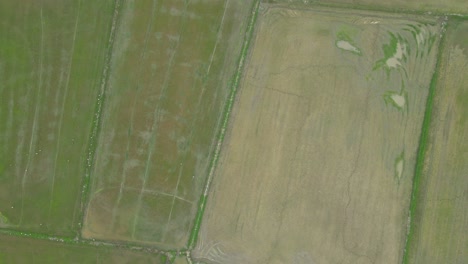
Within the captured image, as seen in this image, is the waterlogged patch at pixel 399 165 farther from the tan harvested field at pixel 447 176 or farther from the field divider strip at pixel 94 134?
the field divider strip at pixel 94 134

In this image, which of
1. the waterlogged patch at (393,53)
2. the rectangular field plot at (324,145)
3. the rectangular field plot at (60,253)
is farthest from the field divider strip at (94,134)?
the waterlogged patch at (393,53)

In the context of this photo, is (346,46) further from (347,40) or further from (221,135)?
(221,135)

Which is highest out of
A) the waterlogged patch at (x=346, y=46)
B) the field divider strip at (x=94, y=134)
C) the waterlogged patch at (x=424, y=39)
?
the waterlogged patch at (x=424, y=39)

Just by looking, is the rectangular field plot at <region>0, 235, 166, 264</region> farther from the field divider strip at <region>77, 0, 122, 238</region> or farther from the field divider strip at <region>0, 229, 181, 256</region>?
the field divider strip at <region>77, 0, 122, 238</region>

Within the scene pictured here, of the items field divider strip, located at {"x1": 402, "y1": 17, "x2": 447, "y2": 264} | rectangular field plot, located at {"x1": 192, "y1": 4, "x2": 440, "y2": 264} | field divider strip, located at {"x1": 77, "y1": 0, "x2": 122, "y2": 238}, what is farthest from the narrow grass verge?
field divider strip, located at {"x1": 77, "y1": 0, "x2": 122, "y2": 238}

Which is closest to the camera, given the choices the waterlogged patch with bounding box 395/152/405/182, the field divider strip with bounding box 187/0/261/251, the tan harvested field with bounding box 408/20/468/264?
the tan harvested field with bounding box 408/20/468/264

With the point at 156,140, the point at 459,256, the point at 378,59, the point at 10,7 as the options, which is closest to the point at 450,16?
the point at 378,59

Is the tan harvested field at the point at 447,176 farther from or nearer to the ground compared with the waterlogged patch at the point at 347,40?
nearer to the ground

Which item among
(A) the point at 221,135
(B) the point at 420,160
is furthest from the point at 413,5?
(A) the point at 221,135
